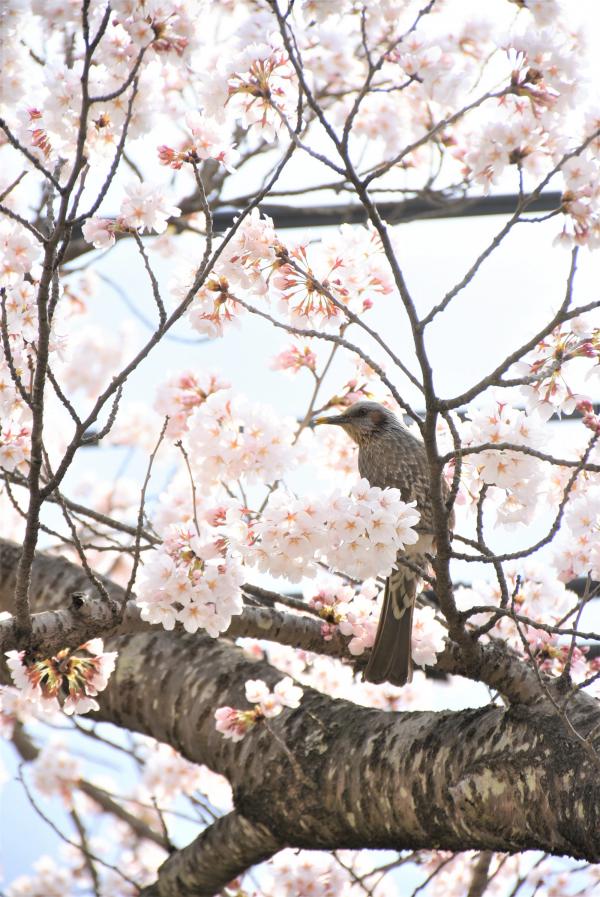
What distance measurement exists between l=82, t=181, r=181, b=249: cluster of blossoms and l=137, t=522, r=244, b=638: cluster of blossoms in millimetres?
551

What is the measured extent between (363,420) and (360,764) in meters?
1.07

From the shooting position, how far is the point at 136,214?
1.72 m

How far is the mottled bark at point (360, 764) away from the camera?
1.60 metres

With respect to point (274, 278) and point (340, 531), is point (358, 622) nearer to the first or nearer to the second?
point (340, 531)

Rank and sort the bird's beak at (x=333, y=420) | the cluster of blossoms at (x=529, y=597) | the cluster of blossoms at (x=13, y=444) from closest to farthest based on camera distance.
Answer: the cluster of blossoms at (x=13, y=444) → the cluster of blossoms at (x=529, y=597) → the bird's beak at (x=333, y=420)

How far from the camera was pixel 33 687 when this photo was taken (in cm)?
179

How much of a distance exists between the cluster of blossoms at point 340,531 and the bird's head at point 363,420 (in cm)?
99

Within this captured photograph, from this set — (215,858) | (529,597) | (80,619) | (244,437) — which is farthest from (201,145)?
(215,858)

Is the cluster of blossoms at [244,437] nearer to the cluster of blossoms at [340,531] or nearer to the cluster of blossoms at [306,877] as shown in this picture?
the cluster of blossoms at [340,531]

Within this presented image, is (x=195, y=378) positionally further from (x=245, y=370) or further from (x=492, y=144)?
(x=245, y=370)

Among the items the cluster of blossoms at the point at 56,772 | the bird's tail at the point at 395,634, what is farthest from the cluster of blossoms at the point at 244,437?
the cluster of blossoms at the point at 56,772

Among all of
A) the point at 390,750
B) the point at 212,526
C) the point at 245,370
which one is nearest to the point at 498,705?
the point at 390,750

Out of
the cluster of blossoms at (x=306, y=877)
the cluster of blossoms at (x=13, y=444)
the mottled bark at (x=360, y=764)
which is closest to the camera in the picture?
the mottled bark at (x=360, y=764)

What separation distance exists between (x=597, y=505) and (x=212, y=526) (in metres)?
0.82
